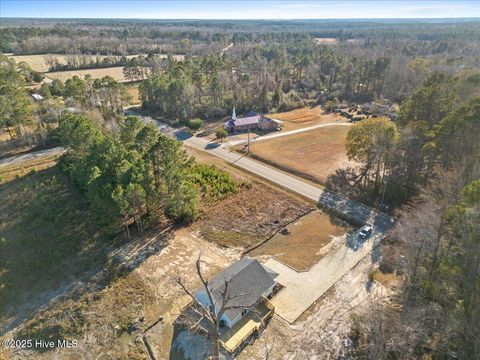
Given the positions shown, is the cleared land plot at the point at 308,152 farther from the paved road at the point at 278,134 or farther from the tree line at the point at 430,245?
the tree line at the point at 430,245

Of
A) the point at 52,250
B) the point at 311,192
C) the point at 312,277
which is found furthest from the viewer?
the point at 311,192

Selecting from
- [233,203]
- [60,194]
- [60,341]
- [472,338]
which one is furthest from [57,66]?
[472,338]

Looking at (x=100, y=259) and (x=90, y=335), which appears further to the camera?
(x=100, y=259)

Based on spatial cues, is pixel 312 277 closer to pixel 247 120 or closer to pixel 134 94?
pixel 247 120

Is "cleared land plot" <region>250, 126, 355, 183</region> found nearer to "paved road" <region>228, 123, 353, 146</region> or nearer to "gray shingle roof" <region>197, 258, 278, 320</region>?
"paved road" <region>228, 123, 353, 146</region>

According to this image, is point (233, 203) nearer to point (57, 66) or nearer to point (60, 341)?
point (60, 341)

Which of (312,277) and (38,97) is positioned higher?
(38,97)

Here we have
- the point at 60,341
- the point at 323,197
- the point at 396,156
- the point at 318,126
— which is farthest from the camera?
the point at 318,126

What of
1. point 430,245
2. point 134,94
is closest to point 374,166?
point 430,245
